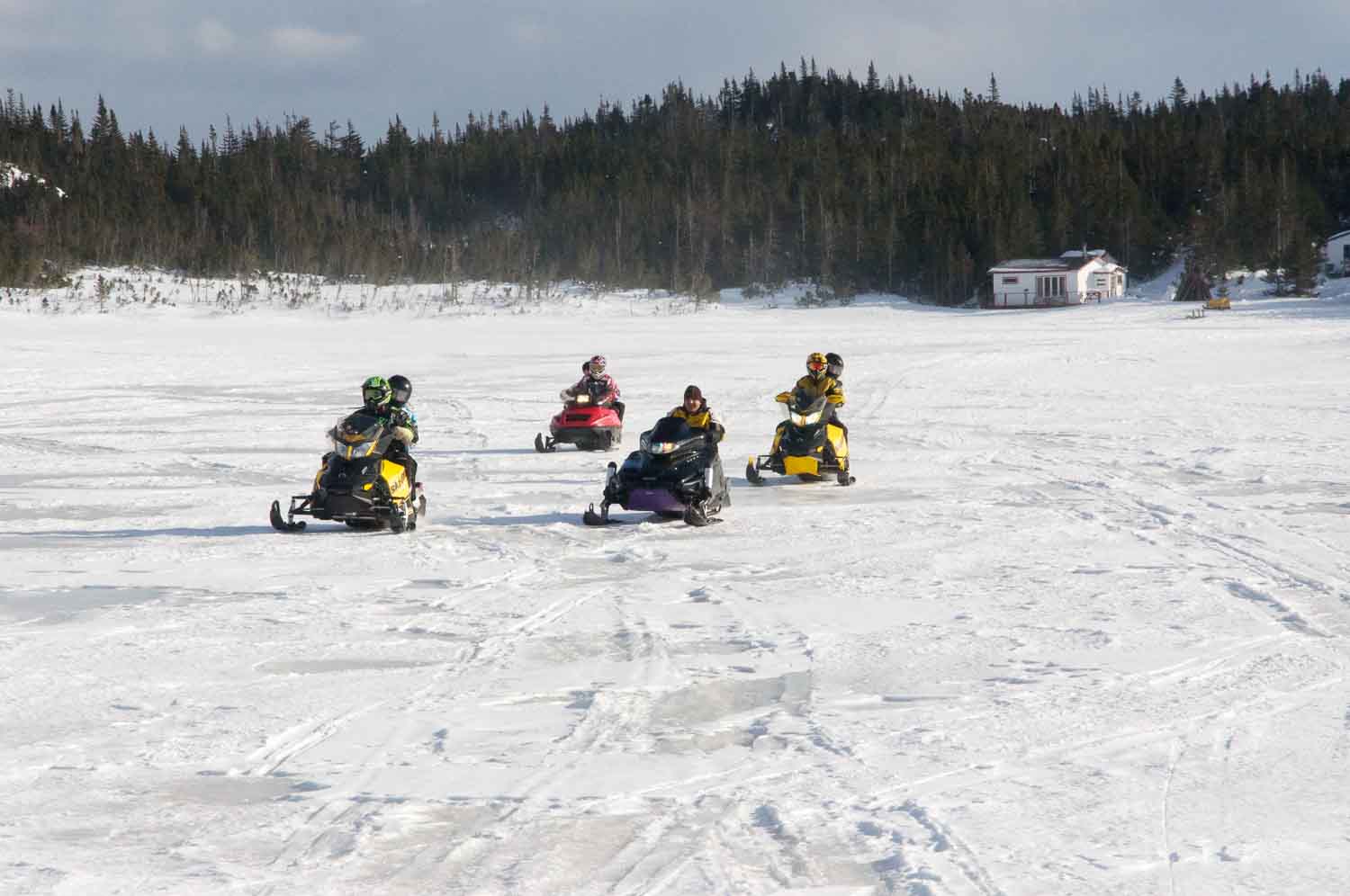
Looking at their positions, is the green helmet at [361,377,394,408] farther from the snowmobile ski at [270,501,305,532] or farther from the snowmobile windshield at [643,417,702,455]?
the snowmobile windshield at [643,417,702,455]

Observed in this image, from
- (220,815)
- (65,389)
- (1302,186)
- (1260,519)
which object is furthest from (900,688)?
(1302,186)

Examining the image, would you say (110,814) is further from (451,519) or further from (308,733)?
(451,519)

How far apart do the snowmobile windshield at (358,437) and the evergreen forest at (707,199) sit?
6959 cm

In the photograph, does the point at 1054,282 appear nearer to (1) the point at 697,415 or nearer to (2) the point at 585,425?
(2) the point at 585,425

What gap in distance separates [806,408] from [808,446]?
453 millimetres

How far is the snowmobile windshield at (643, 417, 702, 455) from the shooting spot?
13328 millimetres

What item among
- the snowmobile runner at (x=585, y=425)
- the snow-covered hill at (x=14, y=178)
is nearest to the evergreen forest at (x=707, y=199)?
the snow-covered hill at (x=14, y=178)

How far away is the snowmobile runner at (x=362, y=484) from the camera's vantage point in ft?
40.7

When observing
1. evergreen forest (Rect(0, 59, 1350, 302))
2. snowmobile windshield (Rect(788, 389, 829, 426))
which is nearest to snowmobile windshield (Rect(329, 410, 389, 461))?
snowmobile windshield (Rect(788, 389, 829, 426))

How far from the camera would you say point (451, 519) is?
13.5 metres

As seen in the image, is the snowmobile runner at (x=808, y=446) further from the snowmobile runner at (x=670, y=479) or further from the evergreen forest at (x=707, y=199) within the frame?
the evergreen forest at (x=707, y=199)

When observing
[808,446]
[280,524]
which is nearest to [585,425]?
[808,446]

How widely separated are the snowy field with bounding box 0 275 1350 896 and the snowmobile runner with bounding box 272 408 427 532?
10.1 inches

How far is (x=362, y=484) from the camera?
1243 centimetres
